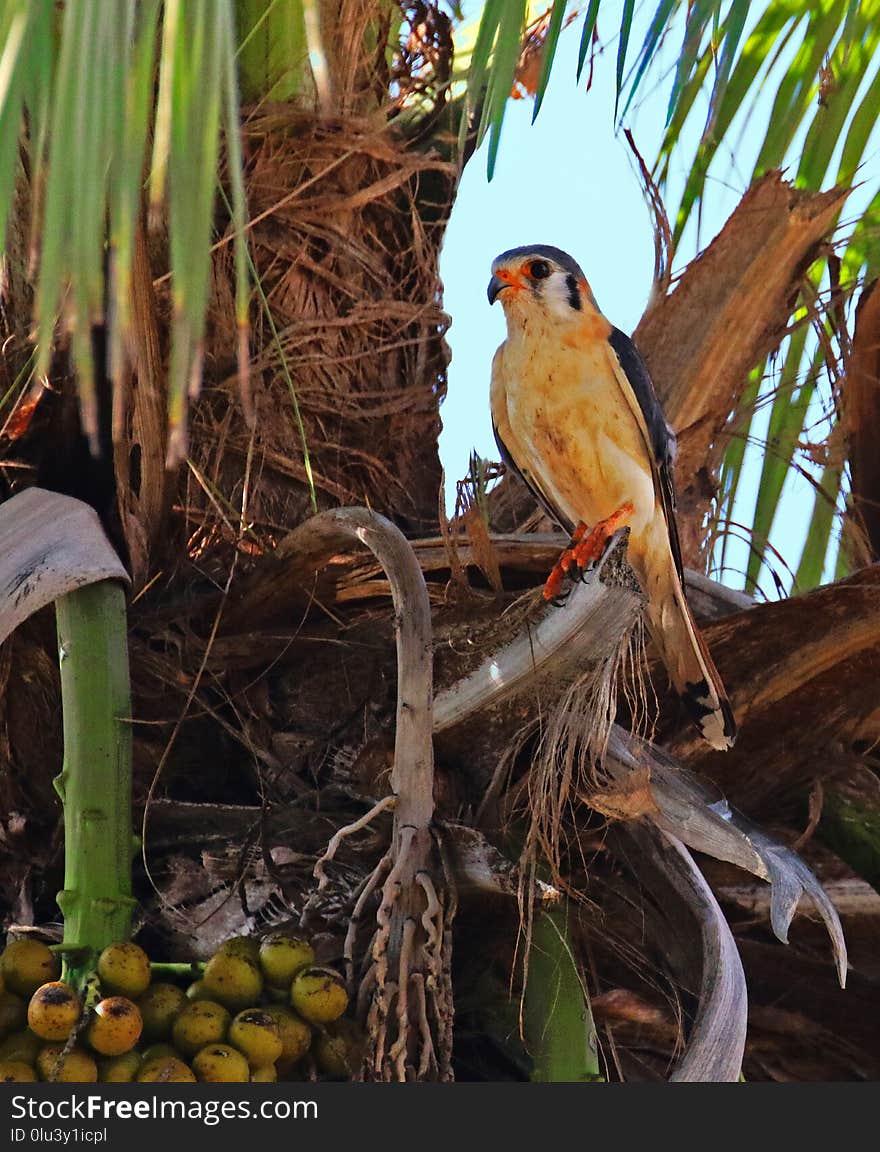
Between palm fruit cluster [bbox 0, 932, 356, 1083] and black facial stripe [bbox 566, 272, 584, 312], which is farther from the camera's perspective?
black facial stripe [bbox 566, 272, 584, 312]

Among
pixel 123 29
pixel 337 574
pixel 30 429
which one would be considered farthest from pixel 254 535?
pixel 123 29

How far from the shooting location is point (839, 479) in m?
3.79

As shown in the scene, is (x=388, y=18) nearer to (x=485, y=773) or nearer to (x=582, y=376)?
(x=582, y=376)

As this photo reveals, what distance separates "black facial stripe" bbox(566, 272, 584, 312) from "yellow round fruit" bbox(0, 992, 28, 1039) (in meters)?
2.20

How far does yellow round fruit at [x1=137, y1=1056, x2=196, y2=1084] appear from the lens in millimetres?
2299

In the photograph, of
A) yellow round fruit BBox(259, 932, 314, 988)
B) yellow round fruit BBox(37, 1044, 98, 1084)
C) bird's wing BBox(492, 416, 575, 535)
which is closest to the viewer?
yellow round fruit BBox(37, 1044, 98, 1084)

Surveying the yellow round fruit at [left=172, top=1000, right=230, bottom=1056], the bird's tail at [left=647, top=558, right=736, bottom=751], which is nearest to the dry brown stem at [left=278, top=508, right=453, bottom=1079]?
the yellow round fruit at [left=172, top=1000, right=230, bottom=1056]

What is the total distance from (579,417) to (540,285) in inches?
15.4

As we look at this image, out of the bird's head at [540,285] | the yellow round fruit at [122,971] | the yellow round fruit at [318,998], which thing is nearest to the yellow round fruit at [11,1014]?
the yellow round fruit at [122,971]

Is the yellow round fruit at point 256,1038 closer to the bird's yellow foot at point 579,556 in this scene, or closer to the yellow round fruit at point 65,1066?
the yellow round fruit at point 65,1066

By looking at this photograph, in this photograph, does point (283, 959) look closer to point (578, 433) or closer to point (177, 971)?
point (177, 971)

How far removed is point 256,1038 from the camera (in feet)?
7.71

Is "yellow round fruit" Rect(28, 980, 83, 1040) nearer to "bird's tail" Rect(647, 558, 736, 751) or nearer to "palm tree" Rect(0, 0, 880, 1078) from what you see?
"palm tree" Rect(0, 0, 880, 1078)

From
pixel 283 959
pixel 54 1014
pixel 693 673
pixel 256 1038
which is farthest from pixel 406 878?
pixel 693 673
